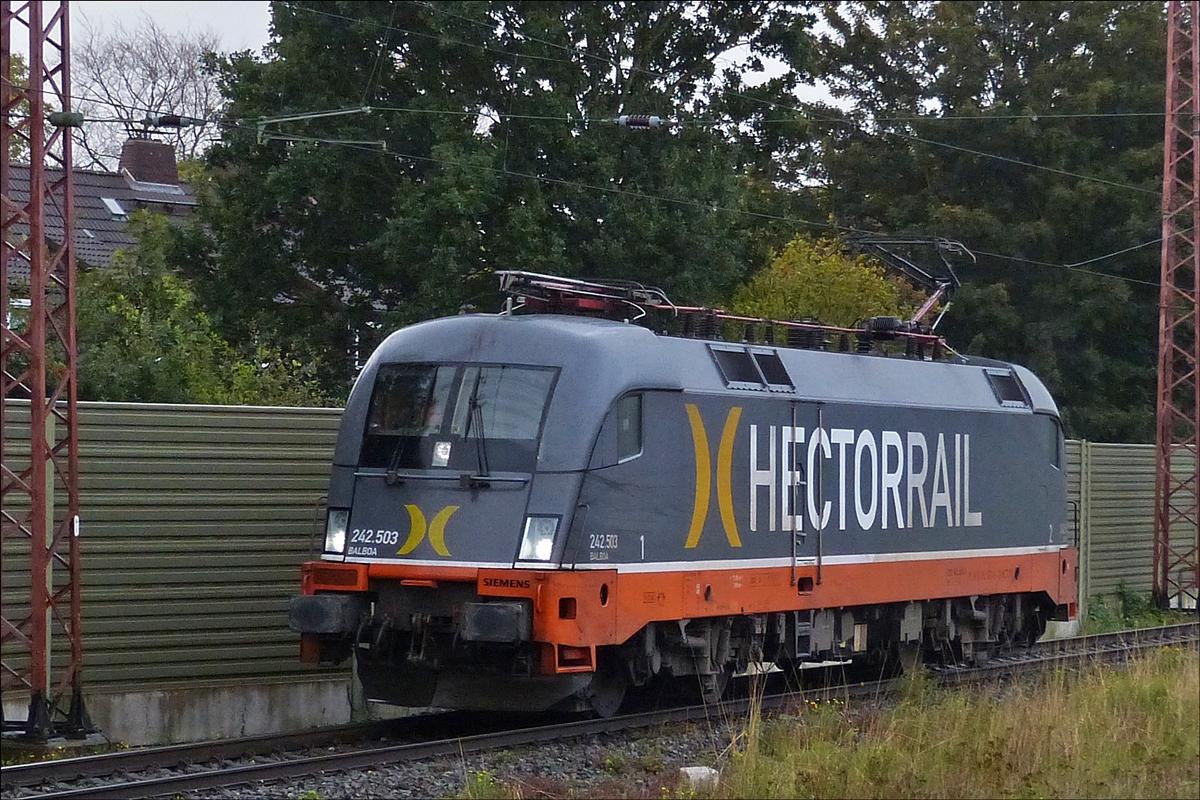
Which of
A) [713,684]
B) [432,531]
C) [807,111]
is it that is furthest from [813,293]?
[432,531]

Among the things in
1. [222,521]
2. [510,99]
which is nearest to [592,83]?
[510,99]

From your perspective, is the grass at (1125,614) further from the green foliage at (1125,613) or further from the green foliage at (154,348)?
the green foliage at (154,348)

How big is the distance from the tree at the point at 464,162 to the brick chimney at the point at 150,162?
20.3 metres

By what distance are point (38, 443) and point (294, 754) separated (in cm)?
279

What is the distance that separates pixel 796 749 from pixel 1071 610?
30.5 feet

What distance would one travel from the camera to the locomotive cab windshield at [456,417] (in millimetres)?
11883

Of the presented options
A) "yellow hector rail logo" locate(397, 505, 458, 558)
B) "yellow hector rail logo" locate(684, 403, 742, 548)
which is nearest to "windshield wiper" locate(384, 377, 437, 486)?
"yellow hector rail logo" locate(397, 505, 458, 558)

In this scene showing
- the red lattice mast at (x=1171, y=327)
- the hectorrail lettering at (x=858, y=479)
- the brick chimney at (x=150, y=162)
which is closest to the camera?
the hectorrail lettering at (x=858, y=479)

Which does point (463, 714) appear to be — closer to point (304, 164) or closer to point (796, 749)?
point (796, 749)

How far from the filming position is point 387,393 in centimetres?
1252

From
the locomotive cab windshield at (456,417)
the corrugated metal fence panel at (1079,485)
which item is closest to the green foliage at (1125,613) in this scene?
the corrugated metal fence panel at (1079,485)

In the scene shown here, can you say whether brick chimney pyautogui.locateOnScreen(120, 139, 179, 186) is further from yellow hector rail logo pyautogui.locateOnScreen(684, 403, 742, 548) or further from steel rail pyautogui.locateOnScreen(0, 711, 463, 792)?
steel rail pyautogui.locateOnScreen(0, 711, 463, 792)

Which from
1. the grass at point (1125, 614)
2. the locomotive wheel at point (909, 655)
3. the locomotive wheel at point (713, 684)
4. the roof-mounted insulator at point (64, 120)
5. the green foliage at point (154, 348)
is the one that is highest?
the roof-mounted insulator at point (64, 120)

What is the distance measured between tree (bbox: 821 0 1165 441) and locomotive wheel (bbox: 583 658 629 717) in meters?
24.6
